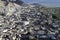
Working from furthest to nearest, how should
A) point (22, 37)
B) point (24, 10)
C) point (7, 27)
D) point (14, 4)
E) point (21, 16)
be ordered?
point (14, 4)
point (24, 10)
point (21, 16)
point (7, 27)
point (22, 37)

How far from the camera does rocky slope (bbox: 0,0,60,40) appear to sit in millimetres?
6332

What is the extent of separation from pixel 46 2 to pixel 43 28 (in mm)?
3243

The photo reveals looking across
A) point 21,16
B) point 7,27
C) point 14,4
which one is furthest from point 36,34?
point 14,4

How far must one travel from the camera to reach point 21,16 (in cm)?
791

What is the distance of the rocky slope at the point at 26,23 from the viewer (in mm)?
6332

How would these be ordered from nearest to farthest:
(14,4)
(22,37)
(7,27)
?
(22,37)
(7,27)
(14,4)

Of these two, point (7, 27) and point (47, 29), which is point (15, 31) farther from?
point (47, 29)

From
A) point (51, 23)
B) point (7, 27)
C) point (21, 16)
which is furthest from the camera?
point (21, 16)

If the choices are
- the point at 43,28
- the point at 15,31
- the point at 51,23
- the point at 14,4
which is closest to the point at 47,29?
the point at 43,28

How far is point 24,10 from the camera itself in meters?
8.69

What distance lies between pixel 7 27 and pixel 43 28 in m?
1.16

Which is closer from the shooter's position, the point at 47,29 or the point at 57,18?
the point at 47,29

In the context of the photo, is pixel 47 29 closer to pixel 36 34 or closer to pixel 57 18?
pixel 36 34

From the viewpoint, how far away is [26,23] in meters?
7.12
